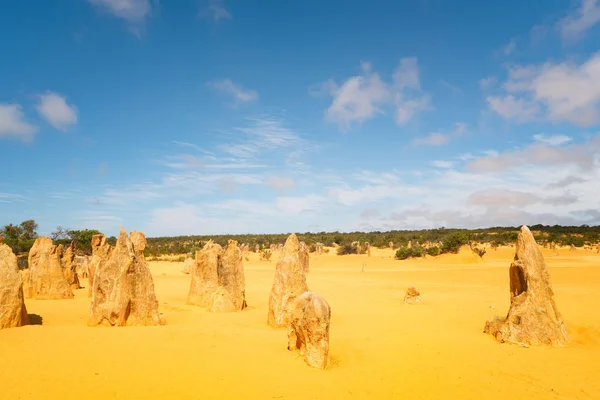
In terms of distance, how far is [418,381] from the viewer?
7883 mm

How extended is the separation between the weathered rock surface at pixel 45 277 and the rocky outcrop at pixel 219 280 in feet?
19.5

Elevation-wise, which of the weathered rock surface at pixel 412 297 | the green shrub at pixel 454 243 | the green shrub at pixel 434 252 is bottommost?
the weathered rock surface at pixel 412 297

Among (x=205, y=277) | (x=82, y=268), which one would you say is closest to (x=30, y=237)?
(x=82, y=268)

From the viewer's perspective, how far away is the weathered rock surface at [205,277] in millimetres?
16594

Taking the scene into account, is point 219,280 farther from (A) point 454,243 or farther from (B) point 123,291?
(A) point 454,243

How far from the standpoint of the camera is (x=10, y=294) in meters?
9.68

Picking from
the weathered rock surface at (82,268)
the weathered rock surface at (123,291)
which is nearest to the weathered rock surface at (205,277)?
the weathered rock surface at (123,291)

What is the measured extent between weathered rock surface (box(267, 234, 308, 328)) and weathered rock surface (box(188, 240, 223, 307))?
4181 millimetres

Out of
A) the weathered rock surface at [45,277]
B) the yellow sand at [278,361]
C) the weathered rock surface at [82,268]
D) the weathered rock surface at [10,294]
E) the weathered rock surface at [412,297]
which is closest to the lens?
the yellow sand at [278,361]

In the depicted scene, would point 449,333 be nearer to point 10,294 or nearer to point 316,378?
point 316,378

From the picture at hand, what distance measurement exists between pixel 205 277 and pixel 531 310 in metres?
12.2

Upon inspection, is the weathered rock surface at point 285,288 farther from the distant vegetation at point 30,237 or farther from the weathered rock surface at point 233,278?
the distant vegetation at point 30,237

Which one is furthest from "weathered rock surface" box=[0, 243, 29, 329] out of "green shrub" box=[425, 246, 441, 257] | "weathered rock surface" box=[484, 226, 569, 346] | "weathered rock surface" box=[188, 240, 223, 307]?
"green shrub" box=[425, 246, 441, 257]

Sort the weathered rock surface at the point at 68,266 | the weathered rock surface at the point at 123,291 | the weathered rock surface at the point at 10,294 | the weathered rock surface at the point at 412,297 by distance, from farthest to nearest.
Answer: the weathered rock surface at the point at 68,266, the weathered rock surface at the point at 412,297, the weathered rock surface at the point at 123,291, the weathered rock surface at the point at 10,294
